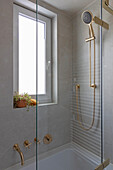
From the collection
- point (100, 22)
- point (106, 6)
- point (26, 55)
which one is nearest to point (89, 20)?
point (100, 22)

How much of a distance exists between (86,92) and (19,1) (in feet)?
4.13

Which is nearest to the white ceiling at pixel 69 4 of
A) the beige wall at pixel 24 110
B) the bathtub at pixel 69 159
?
the beige wall at pixel 24 110

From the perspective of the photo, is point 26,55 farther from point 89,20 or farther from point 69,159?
point 69,159

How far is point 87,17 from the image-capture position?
3.00ft

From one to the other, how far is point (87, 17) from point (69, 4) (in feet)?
0.53

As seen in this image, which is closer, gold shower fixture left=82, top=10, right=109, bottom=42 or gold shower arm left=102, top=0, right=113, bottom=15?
gold shower fixture left=82, top=10, right=109, bottom=42

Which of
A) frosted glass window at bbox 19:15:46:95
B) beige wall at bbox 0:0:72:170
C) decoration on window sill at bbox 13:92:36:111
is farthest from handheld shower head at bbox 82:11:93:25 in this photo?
decoration on window sill at bbox 13:92:36:111

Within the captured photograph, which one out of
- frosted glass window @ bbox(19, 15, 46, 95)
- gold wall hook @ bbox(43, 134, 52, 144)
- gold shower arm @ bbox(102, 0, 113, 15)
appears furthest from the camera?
frosted glass window @ bbox(19, 15, 46, 95)

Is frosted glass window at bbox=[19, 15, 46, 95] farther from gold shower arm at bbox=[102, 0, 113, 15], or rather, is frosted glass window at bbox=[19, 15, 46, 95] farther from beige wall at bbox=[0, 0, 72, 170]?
gold shower arm at bbox=[102, 0, 113, 15]

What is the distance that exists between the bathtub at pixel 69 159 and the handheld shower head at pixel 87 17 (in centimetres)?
95

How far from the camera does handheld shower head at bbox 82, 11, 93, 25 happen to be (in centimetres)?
90

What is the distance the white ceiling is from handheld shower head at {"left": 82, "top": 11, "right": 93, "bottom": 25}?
0.05 metres

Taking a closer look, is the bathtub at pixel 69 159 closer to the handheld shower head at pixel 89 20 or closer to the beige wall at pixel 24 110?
the beige wall at pixel 24 110

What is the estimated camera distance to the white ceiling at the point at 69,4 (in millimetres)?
880
